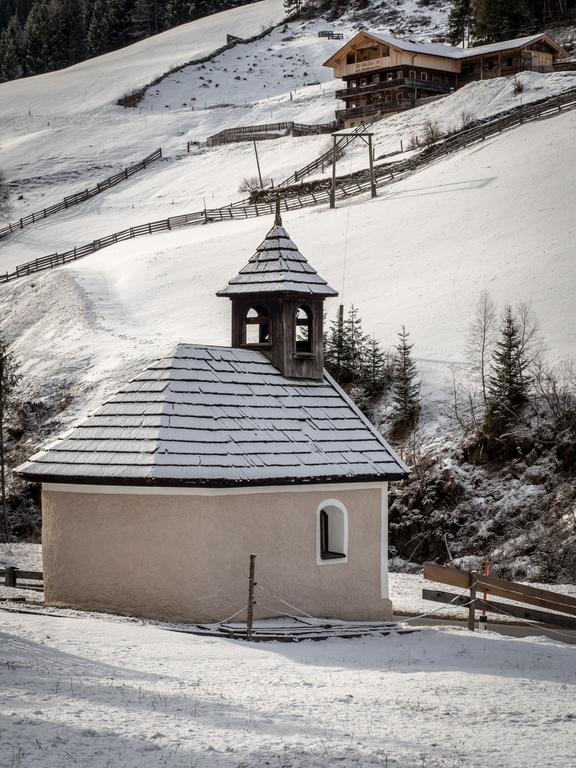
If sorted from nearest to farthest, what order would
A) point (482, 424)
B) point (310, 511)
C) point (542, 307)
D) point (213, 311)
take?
point (310, 511) < point (482, 424) < point (542, 307) < point (213, 311)

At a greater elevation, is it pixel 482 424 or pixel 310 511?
pixel 482 424

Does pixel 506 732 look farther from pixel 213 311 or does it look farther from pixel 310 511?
pixel 213 311

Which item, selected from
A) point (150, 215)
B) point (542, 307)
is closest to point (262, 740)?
point (542, 307)

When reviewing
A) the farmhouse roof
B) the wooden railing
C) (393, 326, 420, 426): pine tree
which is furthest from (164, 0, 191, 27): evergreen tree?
(393, 326, 420, 426): pine tree

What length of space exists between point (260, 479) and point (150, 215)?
51753 mm

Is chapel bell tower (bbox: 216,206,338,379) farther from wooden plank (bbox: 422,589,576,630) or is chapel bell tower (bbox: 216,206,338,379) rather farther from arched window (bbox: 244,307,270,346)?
wooden plank (bbox: 422,589,576,630)

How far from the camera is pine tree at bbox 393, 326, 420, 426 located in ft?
95.6

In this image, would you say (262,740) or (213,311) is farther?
(213,311)

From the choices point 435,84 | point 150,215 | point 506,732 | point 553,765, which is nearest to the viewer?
point 553,765

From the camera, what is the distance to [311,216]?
5025 cm

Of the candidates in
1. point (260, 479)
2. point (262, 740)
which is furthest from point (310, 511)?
point (262, 740)

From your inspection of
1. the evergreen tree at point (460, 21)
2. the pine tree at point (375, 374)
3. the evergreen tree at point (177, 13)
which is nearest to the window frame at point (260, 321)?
the pine tree at point (375, 374)

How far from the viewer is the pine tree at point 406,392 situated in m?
29.1

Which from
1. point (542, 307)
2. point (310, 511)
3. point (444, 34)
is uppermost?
point (444, 34)
